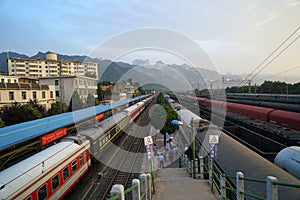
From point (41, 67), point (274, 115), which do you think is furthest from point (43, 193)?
point (41, 67)

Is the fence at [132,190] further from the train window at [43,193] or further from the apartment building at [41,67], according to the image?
the apartment building at [41,67]

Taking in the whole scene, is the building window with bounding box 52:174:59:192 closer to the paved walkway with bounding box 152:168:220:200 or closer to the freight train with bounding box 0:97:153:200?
the freight train with bounding box 0:97:153:200

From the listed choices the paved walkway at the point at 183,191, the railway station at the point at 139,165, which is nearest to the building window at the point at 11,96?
the railway station at the point at 139,165

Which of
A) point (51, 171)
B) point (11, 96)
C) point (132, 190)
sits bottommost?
point (51, 171)

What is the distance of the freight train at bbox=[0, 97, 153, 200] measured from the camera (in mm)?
4730

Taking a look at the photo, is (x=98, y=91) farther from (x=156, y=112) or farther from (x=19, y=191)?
(x=19, y=191)

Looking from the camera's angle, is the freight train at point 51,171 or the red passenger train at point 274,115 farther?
the red passenger train at point 274,115

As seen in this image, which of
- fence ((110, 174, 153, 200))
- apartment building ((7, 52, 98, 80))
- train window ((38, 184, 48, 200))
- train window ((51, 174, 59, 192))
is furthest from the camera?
apartment building ((7, 52, 98, 80))

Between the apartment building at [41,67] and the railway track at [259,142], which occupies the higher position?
the apartment building at [41,67]

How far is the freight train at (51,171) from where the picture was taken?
473cm

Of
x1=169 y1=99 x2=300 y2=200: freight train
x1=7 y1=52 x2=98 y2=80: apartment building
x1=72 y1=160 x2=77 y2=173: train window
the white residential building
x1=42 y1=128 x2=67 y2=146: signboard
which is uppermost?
x1=7 y1=52 x2=98 y2=80: apartment building

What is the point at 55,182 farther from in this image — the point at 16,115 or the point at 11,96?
the point at 11,96

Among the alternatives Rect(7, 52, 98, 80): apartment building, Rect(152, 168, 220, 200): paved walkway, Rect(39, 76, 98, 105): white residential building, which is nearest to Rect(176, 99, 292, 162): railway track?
Rect(152, 168, 220, 200): paved walkway

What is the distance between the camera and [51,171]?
598cm
